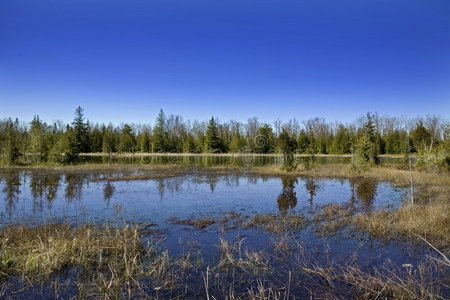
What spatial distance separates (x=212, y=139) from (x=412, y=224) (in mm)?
57317

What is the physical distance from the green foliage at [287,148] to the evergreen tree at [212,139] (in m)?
38.0

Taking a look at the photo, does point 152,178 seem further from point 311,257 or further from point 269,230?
point 311,257

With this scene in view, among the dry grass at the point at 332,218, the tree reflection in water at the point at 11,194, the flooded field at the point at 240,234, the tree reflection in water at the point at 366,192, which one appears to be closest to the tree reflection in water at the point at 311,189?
the flooded field at the point at 240,234

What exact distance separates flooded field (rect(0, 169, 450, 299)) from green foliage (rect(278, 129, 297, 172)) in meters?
8.04

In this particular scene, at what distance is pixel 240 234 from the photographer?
9078 mm

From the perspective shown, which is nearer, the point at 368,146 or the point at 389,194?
the point at 389,194

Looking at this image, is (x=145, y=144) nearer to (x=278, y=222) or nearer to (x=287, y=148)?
(x=287, y=148)

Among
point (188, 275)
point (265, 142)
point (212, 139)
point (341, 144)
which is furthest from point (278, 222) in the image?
point (341, 144)

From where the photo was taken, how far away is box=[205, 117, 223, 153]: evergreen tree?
212 feet

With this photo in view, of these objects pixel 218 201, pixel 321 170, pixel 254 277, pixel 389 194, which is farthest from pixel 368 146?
pixel 254 277

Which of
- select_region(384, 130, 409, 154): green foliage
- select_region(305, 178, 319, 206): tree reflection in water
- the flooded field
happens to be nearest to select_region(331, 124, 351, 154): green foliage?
select_region(384, 130, 409, 154): green foliage

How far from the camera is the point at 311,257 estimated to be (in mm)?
7070

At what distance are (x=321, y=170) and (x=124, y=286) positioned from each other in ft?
81.0

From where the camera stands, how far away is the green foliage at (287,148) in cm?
2634
